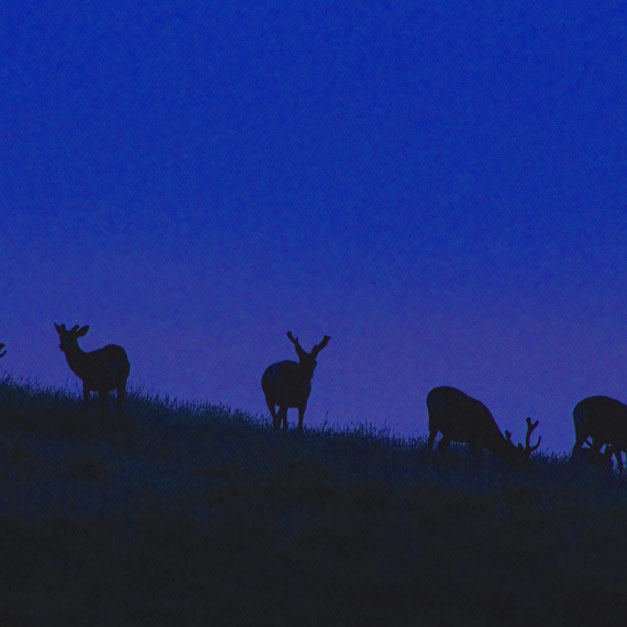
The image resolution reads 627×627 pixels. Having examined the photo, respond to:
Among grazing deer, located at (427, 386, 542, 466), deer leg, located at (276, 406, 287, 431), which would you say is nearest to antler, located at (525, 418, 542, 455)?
grazing deer, located at (427, 386, 542, 466)

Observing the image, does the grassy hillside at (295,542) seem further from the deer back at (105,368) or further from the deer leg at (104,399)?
the deer back at (105,368)

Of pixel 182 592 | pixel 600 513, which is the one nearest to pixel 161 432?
pixel 600 513

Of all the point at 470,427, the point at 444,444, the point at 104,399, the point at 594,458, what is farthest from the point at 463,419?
the point at 104,399

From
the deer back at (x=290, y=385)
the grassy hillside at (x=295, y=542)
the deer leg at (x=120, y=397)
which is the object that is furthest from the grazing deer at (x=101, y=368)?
the grassy hillside at (x=295, y=542)

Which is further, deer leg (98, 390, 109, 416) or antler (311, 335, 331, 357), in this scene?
antler (311, 335, 331, 357)

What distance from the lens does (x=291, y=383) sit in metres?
21.3

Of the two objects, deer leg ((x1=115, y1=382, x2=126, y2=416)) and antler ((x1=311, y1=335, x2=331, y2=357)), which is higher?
antler ((x1=311, y1=335, x2=331, y2=357))

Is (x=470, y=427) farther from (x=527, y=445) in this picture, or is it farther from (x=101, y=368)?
(x=101, y=368)

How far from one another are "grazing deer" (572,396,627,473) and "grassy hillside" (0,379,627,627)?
5506mm

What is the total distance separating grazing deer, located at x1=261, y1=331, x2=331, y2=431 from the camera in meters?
21.3

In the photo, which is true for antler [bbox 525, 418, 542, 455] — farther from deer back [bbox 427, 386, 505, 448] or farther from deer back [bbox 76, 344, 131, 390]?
deer back [bbox 76, 344, 131, 390]

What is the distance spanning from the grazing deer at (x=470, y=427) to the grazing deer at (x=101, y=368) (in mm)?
6105

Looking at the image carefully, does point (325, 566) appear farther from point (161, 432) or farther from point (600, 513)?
point (161, 432)

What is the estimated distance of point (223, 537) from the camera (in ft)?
32.8
